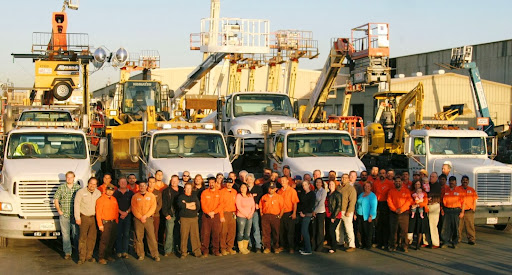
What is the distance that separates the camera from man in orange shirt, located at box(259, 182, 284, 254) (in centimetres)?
1375

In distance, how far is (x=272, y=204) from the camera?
45.0 ft

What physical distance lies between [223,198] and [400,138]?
15.0 meters

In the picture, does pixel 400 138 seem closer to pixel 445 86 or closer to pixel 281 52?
pixel 281 52

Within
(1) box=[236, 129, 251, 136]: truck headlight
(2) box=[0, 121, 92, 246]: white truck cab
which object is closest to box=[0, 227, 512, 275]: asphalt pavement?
(2) box=[0, 121, 92, 246]: white truck cab

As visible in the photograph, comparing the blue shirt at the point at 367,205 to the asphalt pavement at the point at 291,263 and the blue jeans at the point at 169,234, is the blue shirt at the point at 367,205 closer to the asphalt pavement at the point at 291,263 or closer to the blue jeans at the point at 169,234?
the asphalt pavement at the point at 291,263

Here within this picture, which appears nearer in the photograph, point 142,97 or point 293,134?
point 293,134

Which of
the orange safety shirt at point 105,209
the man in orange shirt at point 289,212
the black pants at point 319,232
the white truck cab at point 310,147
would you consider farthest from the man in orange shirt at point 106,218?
the white truck cab at point 310,147

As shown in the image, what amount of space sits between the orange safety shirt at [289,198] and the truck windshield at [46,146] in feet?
15.7

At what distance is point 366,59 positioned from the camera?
24141 mm

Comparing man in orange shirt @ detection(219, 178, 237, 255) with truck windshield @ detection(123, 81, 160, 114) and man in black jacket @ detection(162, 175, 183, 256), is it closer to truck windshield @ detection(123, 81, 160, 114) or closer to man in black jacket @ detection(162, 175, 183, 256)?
man in black jacket @ detection(162, 175, 183, 256)

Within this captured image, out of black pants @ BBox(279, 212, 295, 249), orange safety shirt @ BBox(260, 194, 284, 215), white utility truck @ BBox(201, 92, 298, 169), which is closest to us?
orange safety shirt @ BBox(260, 194, 284, 215)

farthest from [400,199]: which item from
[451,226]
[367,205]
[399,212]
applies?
[451,226]

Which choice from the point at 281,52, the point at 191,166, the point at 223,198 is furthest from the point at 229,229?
the point at 281,52

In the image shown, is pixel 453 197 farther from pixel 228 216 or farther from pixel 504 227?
pixel 228 216
